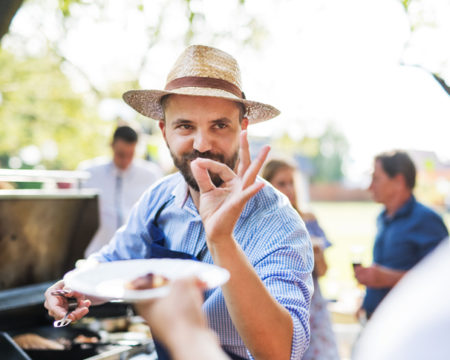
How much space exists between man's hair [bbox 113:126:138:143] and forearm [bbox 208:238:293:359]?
421cm

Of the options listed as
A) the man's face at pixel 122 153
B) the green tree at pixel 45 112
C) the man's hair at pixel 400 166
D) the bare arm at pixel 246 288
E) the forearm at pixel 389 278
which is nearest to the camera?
the bare arm at pixel 246 288

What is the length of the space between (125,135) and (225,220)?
4249 mm

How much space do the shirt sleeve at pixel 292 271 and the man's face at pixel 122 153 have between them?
4.05m

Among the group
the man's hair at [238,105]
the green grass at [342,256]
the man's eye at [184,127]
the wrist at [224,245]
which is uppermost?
the man's hair at [238,105]

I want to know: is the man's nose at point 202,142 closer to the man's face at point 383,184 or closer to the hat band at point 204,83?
the hat band at point 204,83

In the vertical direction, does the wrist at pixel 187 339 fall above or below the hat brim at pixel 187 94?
below

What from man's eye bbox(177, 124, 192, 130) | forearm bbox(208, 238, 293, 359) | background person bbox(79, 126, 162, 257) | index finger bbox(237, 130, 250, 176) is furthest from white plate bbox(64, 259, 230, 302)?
background person bbox(79, 126, 162, 257)

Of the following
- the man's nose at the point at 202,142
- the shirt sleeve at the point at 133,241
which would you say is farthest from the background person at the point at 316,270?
the man's nose at the point at 202,142

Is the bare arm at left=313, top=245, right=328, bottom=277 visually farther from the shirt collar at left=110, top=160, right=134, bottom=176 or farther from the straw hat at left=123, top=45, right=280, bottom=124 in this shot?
the shirt collar at left=110, top=160, right=134, bottom=176

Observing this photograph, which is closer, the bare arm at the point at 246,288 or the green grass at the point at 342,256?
the bare arm at the point at 246,288

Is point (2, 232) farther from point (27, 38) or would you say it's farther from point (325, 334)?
point (27, 38)

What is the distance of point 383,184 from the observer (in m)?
4.09

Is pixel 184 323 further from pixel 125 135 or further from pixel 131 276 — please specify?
pixel 125 135

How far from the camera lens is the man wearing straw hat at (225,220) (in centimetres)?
138
